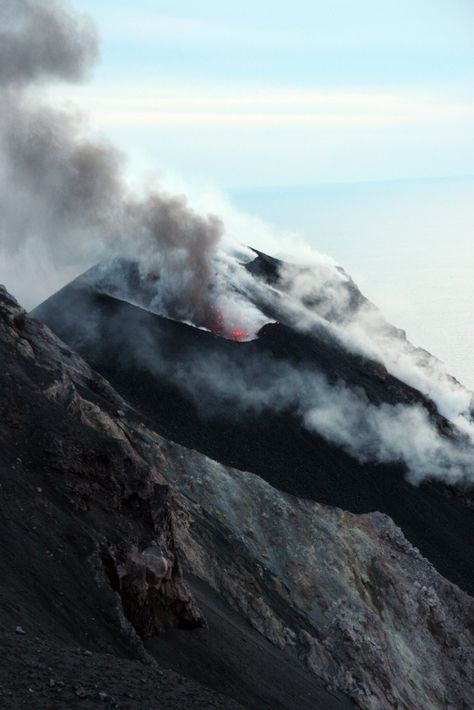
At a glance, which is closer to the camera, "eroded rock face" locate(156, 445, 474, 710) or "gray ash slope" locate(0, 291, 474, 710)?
"gray ash slope" locate(0, 291, 474, 710)

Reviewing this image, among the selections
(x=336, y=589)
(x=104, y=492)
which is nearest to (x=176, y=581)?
(x=104, y=492)

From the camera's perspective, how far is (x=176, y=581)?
3103 cm

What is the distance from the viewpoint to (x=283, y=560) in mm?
41781

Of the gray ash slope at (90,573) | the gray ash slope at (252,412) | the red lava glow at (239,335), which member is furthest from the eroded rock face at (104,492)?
the red lava glow at (239,335)

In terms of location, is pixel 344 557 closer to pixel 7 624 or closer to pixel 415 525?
pixel 415 525

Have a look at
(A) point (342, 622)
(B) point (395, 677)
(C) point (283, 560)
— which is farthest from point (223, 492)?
(B) point (395, 677)

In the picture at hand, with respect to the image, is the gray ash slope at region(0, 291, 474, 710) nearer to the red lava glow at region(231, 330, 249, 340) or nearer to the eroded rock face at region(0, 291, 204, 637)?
the eroded rock face at region(0, 291, 204, 637)

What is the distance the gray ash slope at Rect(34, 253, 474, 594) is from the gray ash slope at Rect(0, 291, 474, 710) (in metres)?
2.04

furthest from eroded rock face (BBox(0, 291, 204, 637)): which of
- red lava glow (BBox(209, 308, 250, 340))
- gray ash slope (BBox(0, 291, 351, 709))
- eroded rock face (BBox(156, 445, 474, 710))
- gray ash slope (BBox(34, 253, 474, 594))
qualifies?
red lava glow (BBox(209, 308, 250, 340))

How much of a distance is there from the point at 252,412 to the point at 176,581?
20872 millimetres

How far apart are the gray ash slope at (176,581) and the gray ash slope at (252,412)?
2036mm

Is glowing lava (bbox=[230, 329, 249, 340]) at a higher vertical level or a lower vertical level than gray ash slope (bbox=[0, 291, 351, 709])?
higher

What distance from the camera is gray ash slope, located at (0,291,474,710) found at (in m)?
24.0

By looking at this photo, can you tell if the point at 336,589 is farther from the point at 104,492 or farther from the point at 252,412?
the point at 104,492
